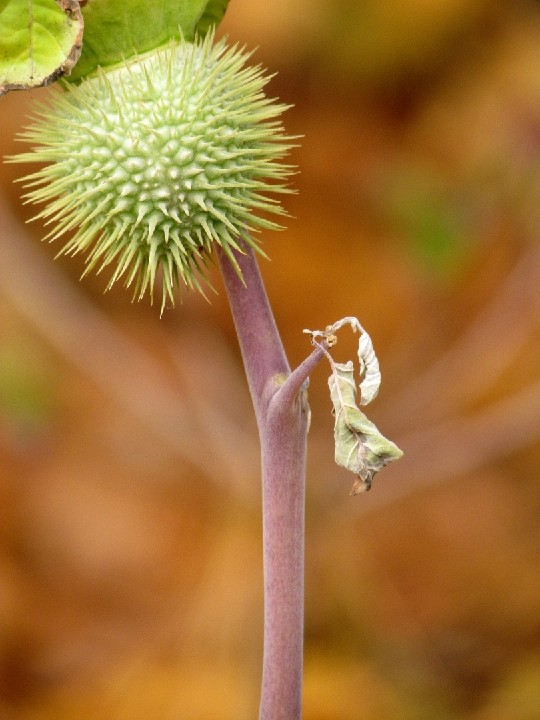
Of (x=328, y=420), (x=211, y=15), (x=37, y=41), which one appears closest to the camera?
(x=37, y=41)

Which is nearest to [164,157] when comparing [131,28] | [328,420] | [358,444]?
[131,28]

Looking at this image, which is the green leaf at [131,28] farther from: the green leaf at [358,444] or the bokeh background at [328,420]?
the bokeh background at [328,420]

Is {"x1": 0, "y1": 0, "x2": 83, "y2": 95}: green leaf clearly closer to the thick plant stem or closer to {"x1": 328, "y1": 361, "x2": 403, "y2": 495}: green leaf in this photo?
the thick plant stem

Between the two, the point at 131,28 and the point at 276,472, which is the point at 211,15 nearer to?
the point at 131,28

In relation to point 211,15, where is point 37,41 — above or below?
below

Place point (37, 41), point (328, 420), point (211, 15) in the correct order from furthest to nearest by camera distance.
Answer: point (328, 420), point (211, 15), point (37, 41)

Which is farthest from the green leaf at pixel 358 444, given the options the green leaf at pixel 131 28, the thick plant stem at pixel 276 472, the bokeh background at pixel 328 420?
the bokeh background at pixel 328 420
